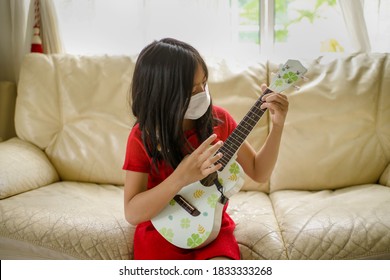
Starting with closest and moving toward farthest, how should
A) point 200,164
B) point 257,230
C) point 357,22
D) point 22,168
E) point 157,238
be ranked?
point 200,164, point 157,238, point 257,230, point 22,168, point 357,22

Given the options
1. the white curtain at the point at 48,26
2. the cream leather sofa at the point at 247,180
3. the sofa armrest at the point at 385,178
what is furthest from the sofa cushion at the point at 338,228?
the white curtain at the point at 48,26

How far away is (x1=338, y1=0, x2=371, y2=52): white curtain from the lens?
1.76 m

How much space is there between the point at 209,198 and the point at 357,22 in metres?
1.17

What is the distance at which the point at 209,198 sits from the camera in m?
1.02

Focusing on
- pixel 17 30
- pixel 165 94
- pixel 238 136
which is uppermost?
pixel 17 30

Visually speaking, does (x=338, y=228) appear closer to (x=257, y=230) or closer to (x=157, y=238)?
(x=257, y=230)

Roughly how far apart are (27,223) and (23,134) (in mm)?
592

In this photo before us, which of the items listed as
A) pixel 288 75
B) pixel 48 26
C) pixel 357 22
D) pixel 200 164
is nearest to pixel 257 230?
pixel 200 164

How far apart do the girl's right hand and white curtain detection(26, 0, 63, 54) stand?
1241mm

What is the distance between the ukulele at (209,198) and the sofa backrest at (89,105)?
535 millimetres

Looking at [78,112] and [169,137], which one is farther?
[78,112]

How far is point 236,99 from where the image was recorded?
62.2 inches

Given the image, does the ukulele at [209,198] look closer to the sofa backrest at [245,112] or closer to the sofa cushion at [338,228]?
the sofa cushion at [338,228]

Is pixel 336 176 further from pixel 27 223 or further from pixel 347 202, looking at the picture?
pixel 27 223
